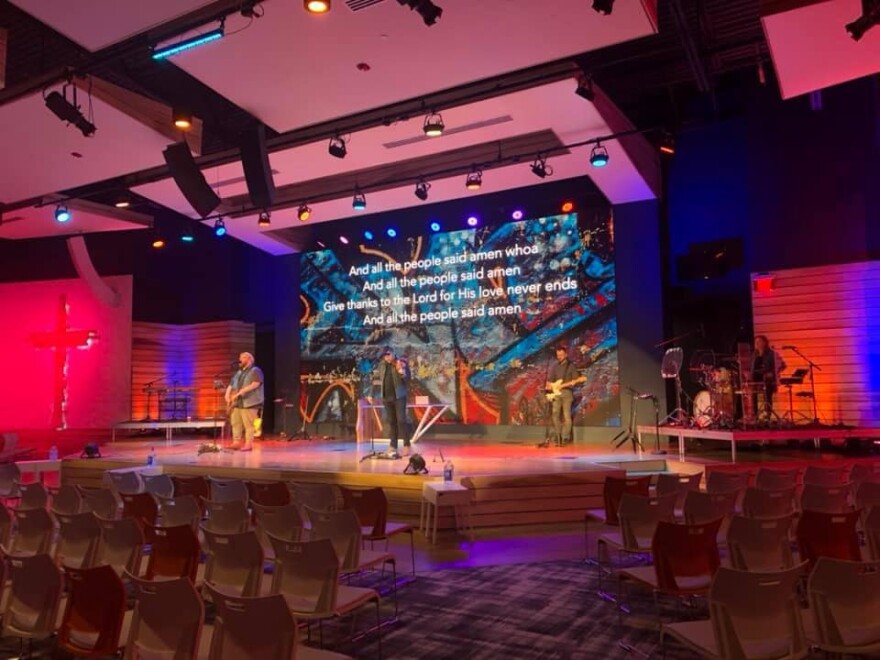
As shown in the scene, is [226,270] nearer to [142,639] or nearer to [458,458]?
[458,458]

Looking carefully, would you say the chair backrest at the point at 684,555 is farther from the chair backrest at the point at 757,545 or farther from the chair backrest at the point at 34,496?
the chair backrest at the point at 34,496

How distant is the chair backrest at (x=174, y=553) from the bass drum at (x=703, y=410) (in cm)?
737

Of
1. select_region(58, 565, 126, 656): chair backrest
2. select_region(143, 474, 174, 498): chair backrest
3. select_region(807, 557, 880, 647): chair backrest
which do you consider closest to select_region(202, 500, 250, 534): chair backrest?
select_region(143, 474, 174, 498): chair backrest

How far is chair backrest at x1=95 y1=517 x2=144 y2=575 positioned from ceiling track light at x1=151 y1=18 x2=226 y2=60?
458 centimetres

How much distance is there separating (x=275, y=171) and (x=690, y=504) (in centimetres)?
872

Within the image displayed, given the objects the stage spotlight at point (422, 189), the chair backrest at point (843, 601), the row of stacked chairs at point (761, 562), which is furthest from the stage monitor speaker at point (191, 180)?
the chair backrest at point (843, 601)

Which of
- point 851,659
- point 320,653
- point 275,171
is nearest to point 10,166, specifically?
point 275,171

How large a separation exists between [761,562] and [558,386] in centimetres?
713

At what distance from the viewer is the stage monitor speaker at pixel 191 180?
27.7ft

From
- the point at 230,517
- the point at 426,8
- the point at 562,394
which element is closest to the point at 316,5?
the point at 426,8

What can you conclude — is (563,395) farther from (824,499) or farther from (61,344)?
(61,344)

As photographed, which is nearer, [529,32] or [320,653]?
[320,653]

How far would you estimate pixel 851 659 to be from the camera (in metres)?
3.69

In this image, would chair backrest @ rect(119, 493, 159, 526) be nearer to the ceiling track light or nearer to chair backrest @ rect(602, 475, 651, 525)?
chair backrest @ rect(602, 475, 651, 525)
